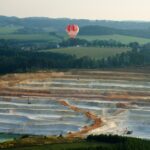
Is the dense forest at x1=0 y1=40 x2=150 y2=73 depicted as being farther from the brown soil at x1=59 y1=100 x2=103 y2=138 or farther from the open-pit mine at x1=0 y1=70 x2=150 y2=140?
the brown soil at x1=59 y1=100 x2=103 y2=138

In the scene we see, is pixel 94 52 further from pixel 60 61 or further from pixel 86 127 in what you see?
pixel 86 127

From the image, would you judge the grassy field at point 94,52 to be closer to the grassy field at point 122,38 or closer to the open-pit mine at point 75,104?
the open-pit mine at point 75,104

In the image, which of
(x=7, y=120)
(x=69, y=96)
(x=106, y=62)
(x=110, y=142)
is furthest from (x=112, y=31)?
(x=110, y=142)

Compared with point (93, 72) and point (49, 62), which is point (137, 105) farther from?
point (49, 62)

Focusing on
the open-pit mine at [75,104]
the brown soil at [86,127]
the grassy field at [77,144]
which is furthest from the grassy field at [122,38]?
the grassy field at [77,144]

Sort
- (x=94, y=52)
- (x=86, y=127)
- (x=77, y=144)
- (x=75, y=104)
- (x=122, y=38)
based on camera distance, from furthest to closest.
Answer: (x=122, y=38)
(x=94, y=52)
(x=75, y=104)
(x=86, y=127)
(x=77, y=144)

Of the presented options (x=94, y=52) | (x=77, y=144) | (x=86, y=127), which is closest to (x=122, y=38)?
(x=94, y=52)
